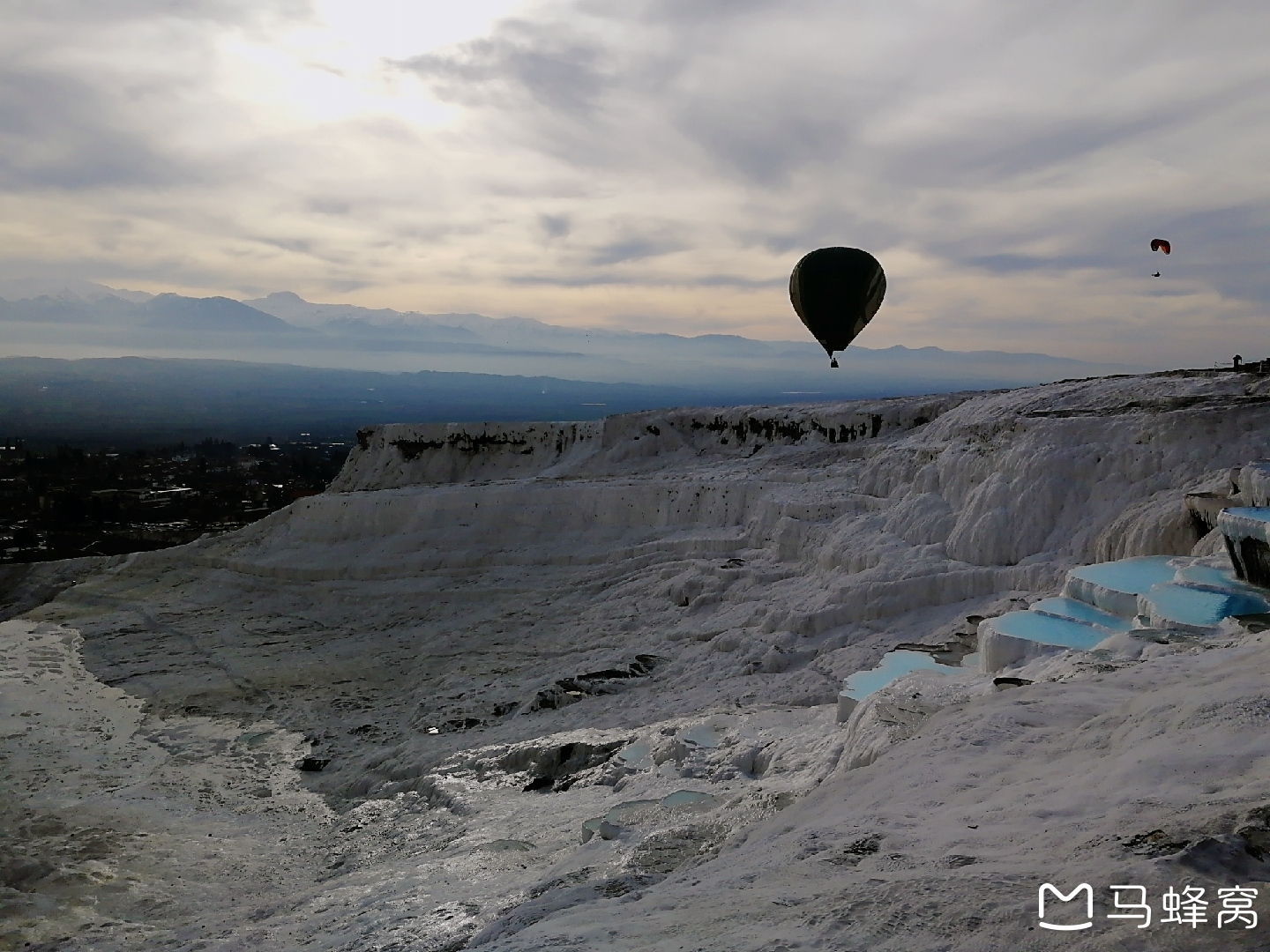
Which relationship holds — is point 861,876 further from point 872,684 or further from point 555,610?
point 555,610

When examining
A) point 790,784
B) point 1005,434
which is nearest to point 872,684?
point 790,784

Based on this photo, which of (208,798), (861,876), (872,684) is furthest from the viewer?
(208,798)

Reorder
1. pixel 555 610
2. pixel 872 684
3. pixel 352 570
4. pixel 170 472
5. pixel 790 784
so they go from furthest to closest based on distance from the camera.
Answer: pixel 170 472
pixel 352 570
pixel 555 610
pixel 872 684
pixel 790 784
